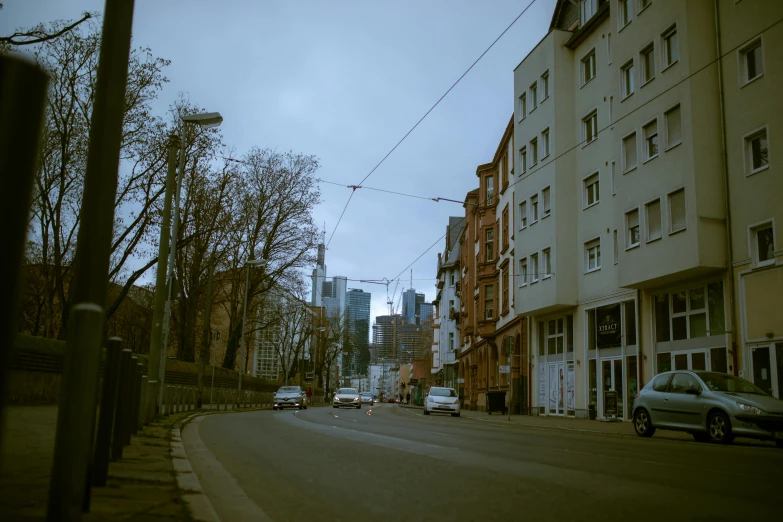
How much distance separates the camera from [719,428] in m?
15.3

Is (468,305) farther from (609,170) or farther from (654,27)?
(654,27)

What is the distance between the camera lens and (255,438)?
13492mm

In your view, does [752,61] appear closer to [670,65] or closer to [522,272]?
[670,65]

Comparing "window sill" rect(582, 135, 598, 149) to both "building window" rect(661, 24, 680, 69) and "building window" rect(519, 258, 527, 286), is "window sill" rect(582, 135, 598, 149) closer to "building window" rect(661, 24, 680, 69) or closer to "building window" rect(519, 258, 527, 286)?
"building window" rect(661, 24, 680, 69)

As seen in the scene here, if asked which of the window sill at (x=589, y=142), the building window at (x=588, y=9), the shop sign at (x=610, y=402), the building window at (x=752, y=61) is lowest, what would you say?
the shop sign at (x=610, y=402)

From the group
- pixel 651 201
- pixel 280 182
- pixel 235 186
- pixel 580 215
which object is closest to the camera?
pixel 651 201

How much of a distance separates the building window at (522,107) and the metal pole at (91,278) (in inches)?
1437

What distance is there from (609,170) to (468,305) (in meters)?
31.7

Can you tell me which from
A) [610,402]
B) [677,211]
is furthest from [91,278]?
[610,402]

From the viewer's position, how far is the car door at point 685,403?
15.8 m

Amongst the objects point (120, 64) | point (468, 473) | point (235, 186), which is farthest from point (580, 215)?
point (120, 64)

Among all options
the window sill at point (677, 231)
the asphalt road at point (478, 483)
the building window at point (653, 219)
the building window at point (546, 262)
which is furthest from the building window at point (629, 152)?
the asphalt road at point (478, 483)

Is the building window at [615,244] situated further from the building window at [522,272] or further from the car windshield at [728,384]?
the car windshield at [728,384]

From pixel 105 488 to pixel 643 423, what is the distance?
15.1 meters
